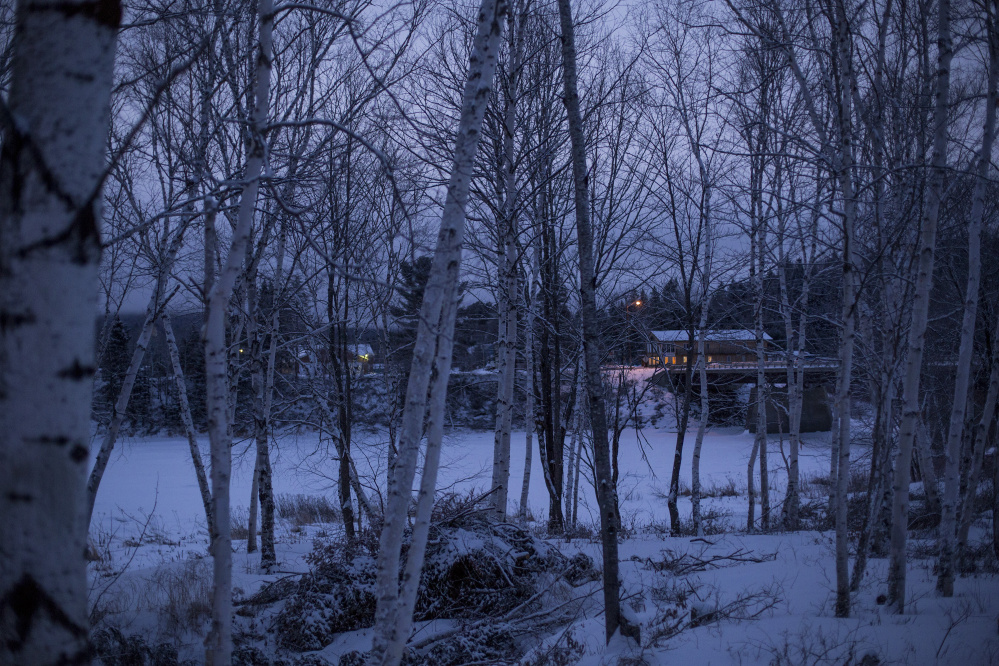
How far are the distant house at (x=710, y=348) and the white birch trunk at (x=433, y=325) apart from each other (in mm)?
7885

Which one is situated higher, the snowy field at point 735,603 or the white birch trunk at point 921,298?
the white birch trunk at point 921,298

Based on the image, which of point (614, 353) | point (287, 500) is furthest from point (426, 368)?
point (287, 500)

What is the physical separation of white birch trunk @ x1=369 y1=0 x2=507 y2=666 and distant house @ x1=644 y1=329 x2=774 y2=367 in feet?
25.9

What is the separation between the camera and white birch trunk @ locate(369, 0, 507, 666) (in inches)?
132

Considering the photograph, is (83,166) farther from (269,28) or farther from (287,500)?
(287,500)

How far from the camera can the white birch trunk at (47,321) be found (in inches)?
51.1

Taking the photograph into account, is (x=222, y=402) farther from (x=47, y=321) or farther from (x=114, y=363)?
(x=114, y=363)

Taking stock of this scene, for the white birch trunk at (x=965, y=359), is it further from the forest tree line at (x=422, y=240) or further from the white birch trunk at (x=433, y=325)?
the white birch trunk at (x=433, y=325)

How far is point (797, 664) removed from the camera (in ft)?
12.6

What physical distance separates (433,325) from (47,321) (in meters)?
2.16

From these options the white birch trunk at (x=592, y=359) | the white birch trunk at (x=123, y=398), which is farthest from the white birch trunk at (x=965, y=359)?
the white birch trunk at (x=123, y=398)

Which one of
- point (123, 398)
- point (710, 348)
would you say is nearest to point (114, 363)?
point (123, 398)

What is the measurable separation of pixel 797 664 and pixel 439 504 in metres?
4.07

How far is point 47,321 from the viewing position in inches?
52.9
